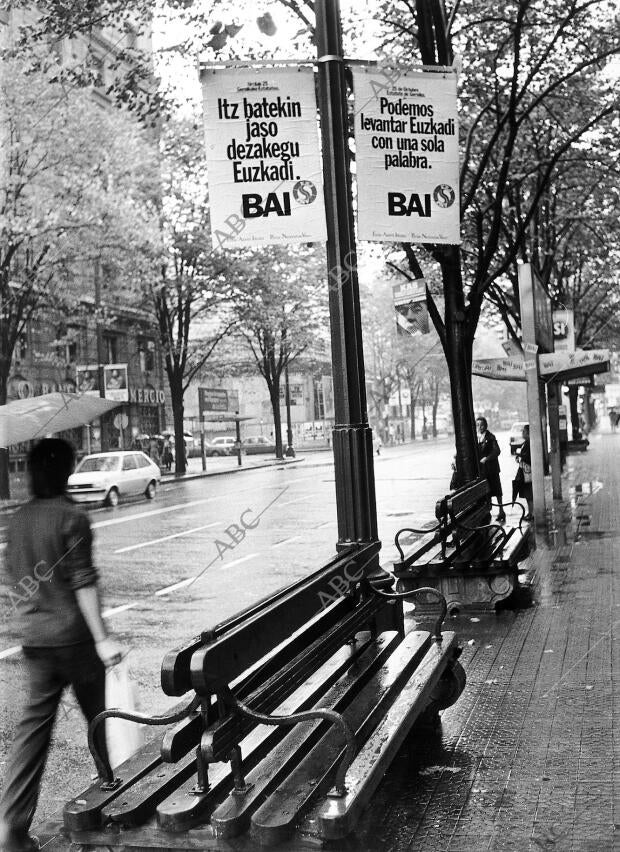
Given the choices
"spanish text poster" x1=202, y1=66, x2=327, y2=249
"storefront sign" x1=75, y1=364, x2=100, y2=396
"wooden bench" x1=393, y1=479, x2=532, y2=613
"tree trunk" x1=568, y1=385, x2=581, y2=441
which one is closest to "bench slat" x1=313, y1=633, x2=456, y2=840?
"spanish text poster" x1=202, y1=66, x2=327, y2=249

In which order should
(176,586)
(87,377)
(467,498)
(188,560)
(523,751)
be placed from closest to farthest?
(523,751)
(467,498)
(176,586)
(188,560)
(87,377)

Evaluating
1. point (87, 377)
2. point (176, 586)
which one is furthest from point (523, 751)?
point (87, 377)

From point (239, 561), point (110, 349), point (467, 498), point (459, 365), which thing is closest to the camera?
point (467, 498)

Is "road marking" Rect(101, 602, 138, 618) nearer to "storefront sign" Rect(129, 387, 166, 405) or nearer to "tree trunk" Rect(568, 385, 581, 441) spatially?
"tree trunk" Rect(568, 385, 581, 441)

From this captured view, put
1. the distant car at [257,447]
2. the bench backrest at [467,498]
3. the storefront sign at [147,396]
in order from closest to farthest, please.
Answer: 1. the bench backrest at [467,498]
2. the storefront sign at [147,396]
3. the distant car at [257,447]

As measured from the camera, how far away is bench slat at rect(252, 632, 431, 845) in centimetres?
315

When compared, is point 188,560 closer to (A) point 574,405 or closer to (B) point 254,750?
(B) point 254,750

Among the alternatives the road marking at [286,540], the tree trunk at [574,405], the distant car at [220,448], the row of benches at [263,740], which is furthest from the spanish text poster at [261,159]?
the distant car at [220,448]

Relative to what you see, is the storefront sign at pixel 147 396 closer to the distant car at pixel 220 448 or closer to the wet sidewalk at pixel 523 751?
the distant car at pixel 220 448

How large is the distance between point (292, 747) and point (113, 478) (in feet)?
80.4

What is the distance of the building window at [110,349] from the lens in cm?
4797

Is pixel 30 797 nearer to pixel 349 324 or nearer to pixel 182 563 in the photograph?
pixel 349 324

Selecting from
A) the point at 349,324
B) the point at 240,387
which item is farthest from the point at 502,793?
the point at 240,387

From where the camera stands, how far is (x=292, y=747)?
373 centimetres
